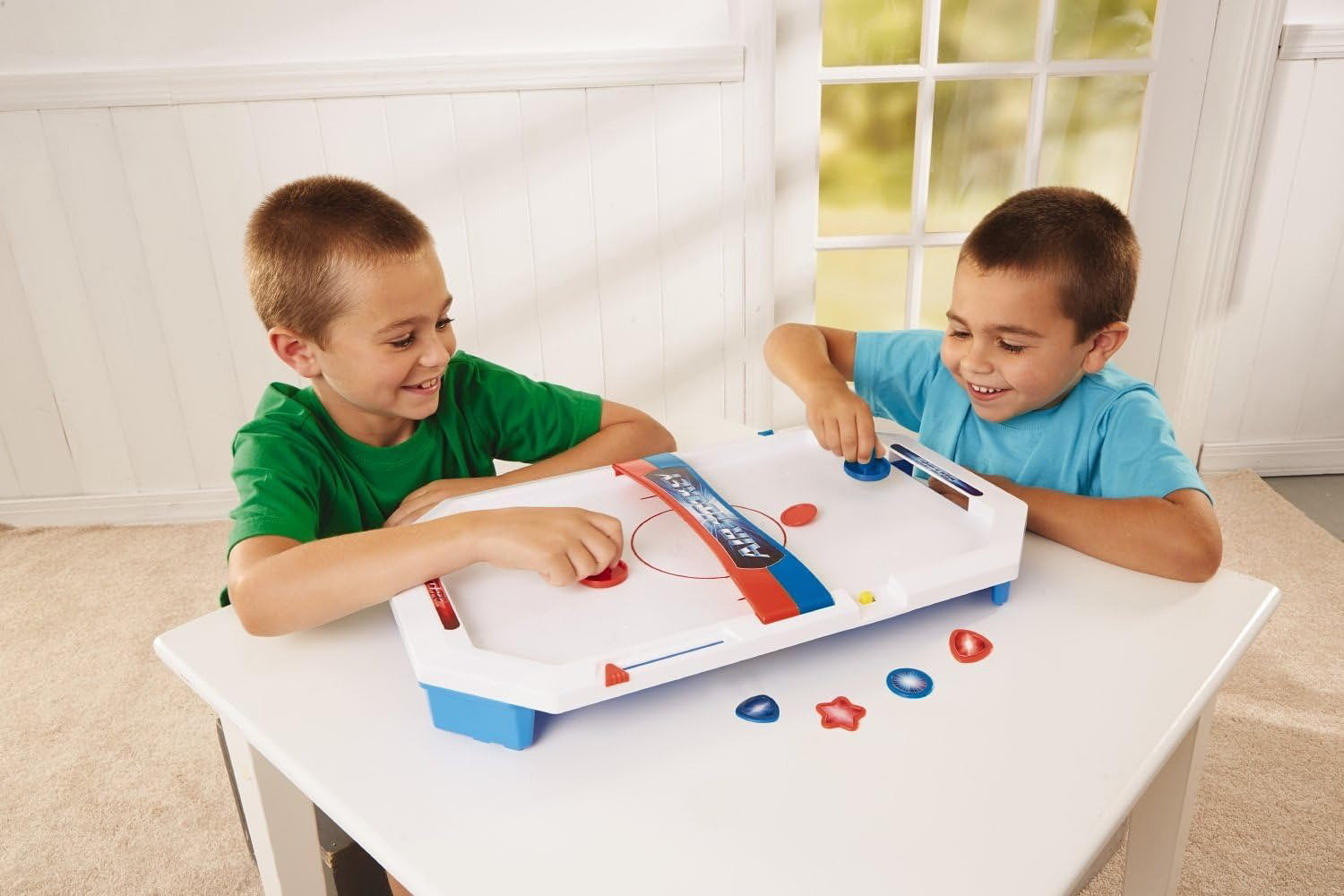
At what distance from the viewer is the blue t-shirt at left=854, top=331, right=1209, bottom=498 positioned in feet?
2.99

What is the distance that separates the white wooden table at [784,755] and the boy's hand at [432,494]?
179 millimetres

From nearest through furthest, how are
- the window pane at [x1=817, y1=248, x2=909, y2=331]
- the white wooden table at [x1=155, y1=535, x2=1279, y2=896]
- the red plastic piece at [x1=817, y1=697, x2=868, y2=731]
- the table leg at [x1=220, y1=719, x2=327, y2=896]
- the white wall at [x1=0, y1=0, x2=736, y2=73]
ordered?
the white wooden table at [x1=155, y1=535, x2=1279, y2=896], the red plastic piece at [x1=817, y1=697, x2=868, y2=731], the table leg at [x1=220, y1=719, x2=327, y2=896], the white wall at [x1=0, y1=0, x2=736, y2=73], the window pane at [x1=817, y1=248, x2=909, y2=331]

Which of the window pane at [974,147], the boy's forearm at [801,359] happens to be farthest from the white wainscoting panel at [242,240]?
the boy's forearm at [801,359]

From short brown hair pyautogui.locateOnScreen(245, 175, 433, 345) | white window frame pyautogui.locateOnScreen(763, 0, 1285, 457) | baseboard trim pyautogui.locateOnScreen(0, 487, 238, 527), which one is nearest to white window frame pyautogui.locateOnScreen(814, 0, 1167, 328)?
white window frame pyautogui.locateOnScreen(763, 0, 1285, 457)

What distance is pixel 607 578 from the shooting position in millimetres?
692

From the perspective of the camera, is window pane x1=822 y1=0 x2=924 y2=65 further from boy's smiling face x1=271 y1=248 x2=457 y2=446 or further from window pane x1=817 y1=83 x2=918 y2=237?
boy's smiling face x1=271 y1=248 x2=457 y2=446

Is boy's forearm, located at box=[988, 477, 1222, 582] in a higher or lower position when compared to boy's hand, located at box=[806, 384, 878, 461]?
lower

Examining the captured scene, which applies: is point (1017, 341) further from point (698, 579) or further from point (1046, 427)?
point (698, 579)

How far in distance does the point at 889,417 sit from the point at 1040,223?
38 cm

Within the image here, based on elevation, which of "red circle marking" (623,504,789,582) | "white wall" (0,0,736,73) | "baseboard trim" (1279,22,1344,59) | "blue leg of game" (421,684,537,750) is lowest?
"blue leg of game" (421,684,537,750)

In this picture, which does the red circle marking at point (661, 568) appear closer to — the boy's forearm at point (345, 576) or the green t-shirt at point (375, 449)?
the boy's forearm at point (345, 576)

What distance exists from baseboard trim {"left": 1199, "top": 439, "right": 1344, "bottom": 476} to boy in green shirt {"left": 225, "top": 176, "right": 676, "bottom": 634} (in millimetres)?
1864

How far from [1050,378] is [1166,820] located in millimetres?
441

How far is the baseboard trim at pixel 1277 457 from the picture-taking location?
2354 millimetres
